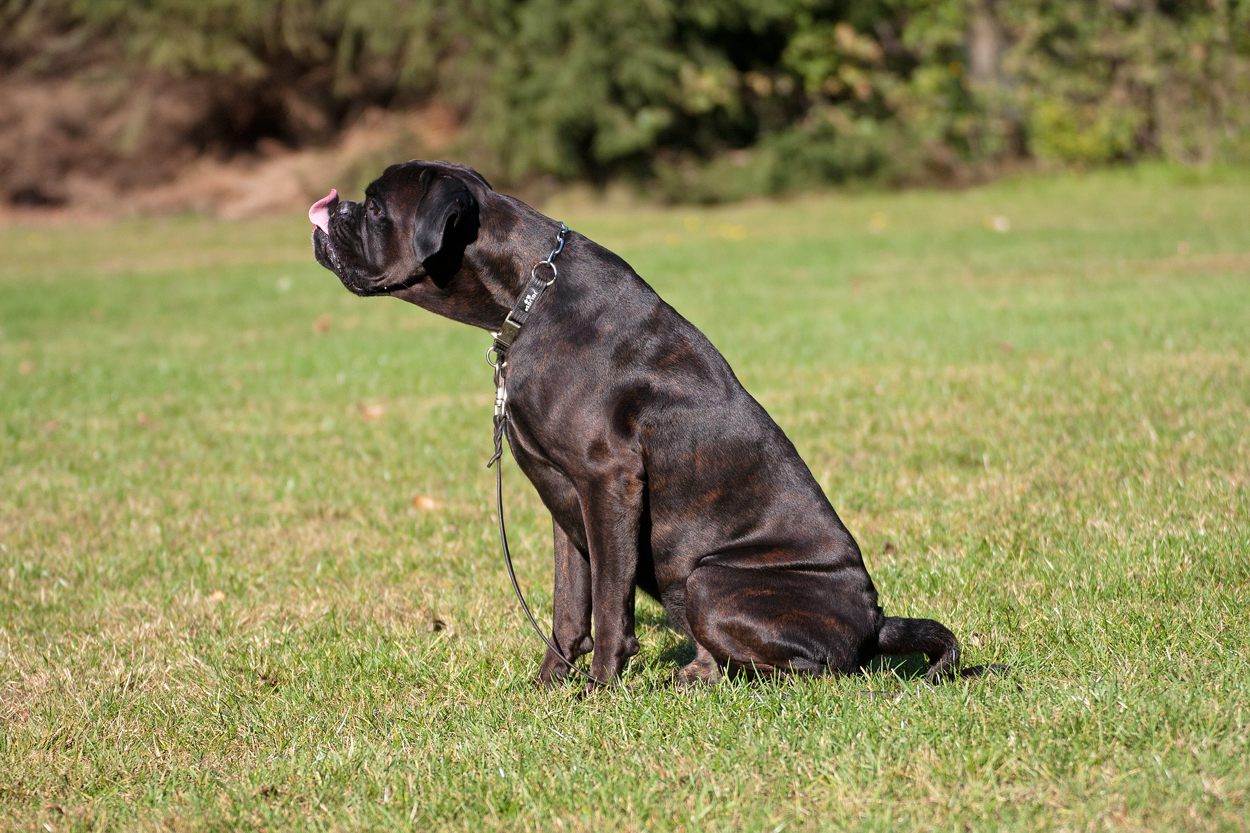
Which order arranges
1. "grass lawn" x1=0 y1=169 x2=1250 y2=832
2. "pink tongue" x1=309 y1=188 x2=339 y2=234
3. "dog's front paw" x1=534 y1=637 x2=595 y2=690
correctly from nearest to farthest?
1. "grass lawn" x1=0 y1=169 x2=1250 y2=832
2. "dog's front paw" x1=534 y1=637 x2=595 y2=690
3. "pink tongue" x1=309 y1=188 x2=339 y2=234

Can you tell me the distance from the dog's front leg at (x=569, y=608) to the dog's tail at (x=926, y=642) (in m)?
0.92

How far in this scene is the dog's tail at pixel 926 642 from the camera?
330cm

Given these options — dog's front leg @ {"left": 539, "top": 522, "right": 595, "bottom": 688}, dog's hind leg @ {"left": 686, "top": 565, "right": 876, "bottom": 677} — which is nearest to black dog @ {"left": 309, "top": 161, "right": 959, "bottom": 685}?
dog's hind leg @ {"left": 686, "top": 565, "right": 876, "bottom": 677}

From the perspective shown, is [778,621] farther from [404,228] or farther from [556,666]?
[404,228]

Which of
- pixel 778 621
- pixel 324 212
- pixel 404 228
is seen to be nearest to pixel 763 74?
pixel 324 212

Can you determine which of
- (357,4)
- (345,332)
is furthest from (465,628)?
(357,4)

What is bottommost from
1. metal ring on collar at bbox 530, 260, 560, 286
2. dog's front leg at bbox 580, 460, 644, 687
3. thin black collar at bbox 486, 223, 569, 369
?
dog's front leg at bbox 580, 460, 644, 687

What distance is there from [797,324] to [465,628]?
6.43m

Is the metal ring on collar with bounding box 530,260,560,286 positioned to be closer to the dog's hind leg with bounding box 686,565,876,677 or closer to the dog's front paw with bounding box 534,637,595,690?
the dog's hind leg with bounding box 686,565,876,677

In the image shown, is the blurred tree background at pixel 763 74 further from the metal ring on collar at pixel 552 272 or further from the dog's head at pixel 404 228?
the metal ring on collar at pixel 552 272

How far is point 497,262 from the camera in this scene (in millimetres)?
3498

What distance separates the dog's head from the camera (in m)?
3.38

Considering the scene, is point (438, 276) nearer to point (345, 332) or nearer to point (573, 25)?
point (345, 332)

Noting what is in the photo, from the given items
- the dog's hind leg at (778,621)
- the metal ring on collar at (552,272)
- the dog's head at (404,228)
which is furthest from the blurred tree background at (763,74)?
the dog's hind leg at (778,621)
